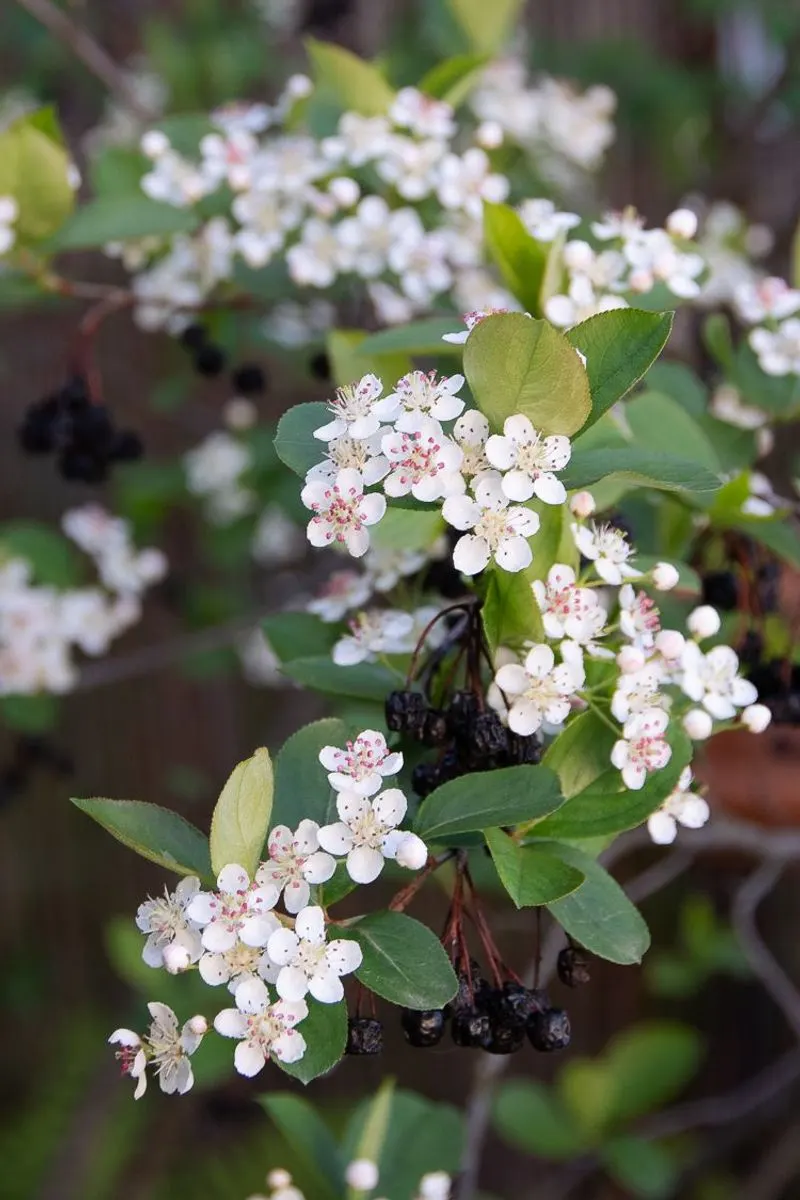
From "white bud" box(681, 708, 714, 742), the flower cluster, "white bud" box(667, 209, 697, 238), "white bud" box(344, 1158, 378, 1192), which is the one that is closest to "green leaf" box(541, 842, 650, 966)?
"white bud" box(681, 708, 714, 742)

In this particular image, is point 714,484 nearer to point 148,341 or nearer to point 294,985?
point 294,985

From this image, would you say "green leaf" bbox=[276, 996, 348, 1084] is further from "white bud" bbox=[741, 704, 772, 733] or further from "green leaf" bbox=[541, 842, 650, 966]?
"white bud" bbox=[741, 704, 772, 733]

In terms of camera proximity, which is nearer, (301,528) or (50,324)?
(301,528)

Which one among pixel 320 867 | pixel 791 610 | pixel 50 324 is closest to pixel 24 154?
pixel 320 867

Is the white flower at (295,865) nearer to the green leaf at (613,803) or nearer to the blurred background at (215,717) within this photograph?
the green leaf at (613,803)

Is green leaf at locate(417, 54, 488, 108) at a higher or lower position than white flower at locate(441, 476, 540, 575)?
higher

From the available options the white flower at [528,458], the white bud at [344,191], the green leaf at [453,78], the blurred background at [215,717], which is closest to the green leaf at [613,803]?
the white flower at [528,458]
